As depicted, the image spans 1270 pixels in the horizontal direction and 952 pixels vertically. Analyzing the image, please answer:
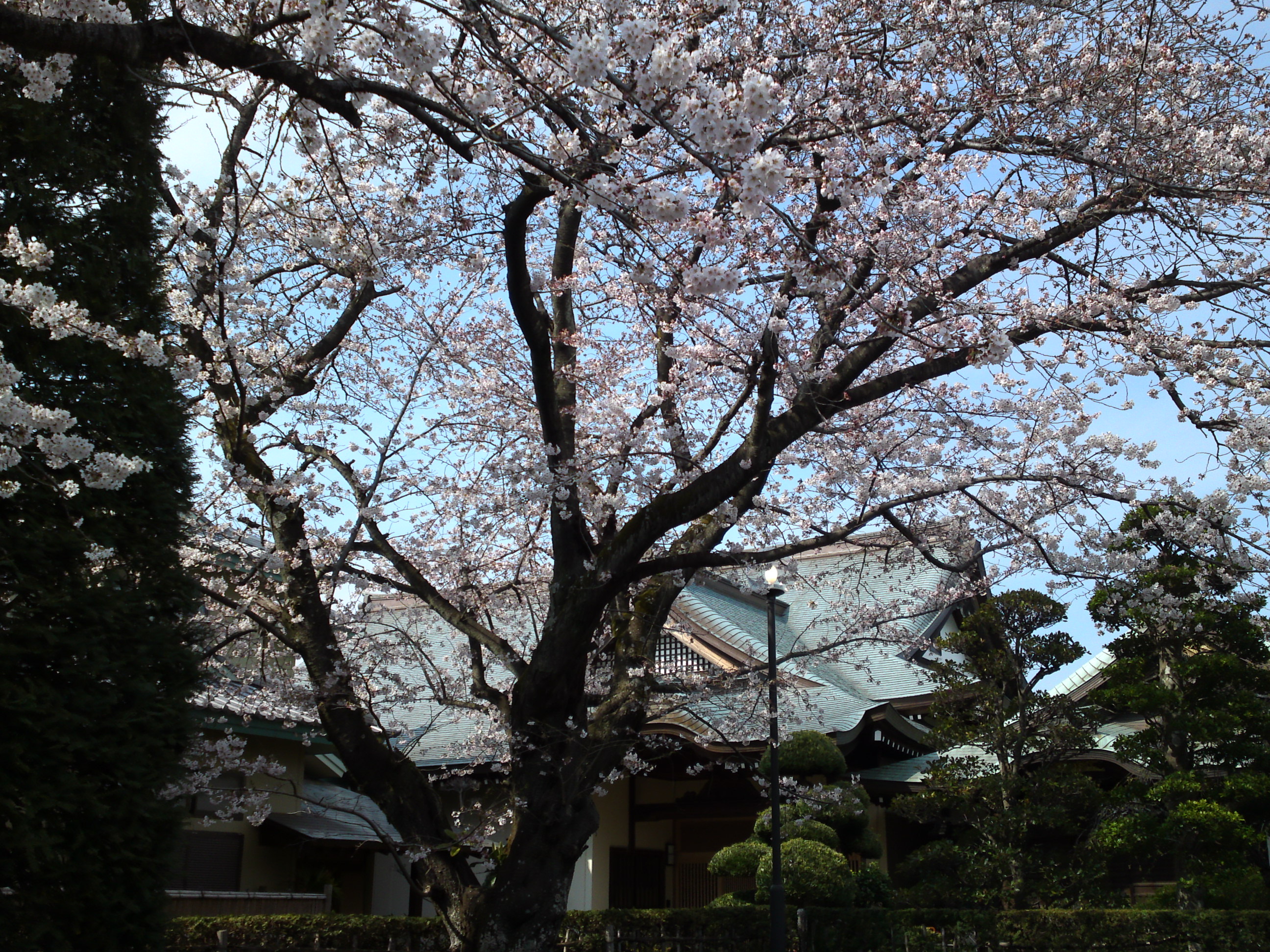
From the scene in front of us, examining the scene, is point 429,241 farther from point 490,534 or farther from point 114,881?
point 114,881

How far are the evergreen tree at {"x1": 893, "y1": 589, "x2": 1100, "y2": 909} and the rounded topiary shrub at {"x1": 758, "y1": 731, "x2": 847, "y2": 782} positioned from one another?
48.8 inches

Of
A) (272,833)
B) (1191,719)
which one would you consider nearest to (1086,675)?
(1191,719)

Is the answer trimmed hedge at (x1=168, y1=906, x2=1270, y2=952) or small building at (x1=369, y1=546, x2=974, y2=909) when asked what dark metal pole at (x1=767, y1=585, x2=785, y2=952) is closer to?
trimmed hedge at (x1=168, y1=906, x2=1270, y2=952)

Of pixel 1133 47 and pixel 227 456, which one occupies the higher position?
pixel 1133 47

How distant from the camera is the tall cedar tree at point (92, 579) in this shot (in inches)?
143

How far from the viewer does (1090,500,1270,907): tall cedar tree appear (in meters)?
10.7

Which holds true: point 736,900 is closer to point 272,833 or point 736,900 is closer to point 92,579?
point 272,833

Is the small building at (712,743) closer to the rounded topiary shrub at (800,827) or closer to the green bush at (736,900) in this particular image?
the rounded topiary shrub at (800,827)

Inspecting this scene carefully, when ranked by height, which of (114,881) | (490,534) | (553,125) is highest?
(553,125)

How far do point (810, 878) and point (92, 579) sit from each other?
8372mm

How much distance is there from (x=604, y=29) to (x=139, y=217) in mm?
2572

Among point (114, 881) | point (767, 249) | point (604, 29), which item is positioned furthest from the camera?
point (767, 249)

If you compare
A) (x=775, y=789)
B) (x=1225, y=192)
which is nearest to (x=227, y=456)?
(x=775, y=789)

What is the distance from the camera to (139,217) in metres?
4.71
